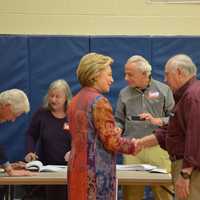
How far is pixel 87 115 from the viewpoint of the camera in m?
3.10

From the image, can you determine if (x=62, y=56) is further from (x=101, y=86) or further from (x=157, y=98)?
(x=101, y=86)

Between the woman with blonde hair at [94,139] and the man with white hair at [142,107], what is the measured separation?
61.9 inches

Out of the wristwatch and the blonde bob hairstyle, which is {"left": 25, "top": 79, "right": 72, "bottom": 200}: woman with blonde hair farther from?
the wristwatch

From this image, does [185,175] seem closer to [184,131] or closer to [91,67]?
[184,131]

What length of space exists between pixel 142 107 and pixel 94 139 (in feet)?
5.97

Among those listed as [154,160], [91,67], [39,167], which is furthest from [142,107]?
[91,67]

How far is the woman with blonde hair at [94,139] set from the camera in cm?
306

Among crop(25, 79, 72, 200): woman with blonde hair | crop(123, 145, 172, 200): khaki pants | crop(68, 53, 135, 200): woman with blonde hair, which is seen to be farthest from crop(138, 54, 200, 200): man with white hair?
crop(25, 79, 72, 200): woman with blonde hair

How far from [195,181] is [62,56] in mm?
3244

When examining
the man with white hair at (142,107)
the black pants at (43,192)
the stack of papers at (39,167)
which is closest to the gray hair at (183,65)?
the man with white hair at (142,107)

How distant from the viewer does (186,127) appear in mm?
3152

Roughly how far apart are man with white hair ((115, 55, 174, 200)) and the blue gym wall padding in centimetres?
118

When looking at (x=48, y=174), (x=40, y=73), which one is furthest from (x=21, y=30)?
(x=48, y=174)

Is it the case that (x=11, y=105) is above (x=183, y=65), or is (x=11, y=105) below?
below
